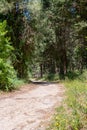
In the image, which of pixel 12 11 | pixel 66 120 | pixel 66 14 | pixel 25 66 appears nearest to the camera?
pixel 66 120

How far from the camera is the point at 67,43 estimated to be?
130 feet

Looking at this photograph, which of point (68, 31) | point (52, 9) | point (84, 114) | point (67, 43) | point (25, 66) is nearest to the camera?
point (84, 114)

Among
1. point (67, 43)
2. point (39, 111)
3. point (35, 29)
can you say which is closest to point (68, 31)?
point (67, 43)

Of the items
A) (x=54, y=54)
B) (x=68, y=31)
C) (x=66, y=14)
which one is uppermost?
(x=66, y=14)

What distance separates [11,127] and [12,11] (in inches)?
743

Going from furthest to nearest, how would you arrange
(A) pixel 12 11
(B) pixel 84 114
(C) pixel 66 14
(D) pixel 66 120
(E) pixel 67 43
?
1. (E) pixel 67 43
2. (C) pixel 66 14
3. (A) pixel 12 11
4. (B) pixel 84 114
5. (D) pixel 66 120

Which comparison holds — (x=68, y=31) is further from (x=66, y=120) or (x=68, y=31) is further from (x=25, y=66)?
(x=66, y=120)

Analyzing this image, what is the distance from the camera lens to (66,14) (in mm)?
28359

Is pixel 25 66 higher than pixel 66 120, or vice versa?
pixel 66 120

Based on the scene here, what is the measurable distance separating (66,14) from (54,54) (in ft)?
44.1

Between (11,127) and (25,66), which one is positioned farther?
(25,66)

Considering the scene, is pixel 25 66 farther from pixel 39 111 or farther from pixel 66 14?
pixel 39 111

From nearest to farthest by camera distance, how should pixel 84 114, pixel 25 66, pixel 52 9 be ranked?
pixel 84 114
pixel 25 66
pixel 52 9

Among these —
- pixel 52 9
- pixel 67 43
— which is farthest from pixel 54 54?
pixel 52 9
